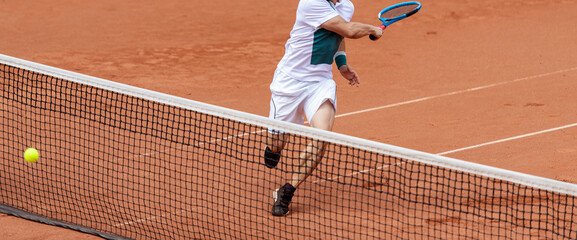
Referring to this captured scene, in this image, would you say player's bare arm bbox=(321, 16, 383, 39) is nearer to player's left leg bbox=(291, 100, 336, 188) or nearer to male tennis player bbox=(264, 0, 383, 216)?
male tennis player bbox=(264, 0, 383, 216)

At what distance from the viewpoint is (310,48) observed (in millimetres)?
6914

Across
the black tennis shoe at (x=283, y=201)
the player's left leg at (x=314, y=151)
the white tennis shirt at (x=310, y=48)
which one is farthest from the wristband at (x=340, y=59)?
the black tennis shoe at (x=283, y=201)

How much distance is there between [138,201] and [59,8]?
9.72 meters

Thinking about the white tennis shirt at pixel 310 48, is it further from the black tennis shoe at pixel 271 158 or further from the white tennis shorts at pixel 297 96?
the black tennis shoe at pixel 271 158

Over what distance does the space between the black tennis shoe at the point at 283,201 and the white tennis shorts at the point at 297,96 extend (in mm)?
605

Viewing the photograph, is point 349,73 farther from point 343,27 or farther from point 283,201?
point 283,201

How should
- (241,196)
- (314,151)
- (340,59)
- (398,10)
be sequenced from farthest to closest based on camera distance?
1. (398,10)
2. (340,59)
3. (241,196)
4. (314,151)

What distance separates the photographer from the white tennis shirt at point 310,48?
688cm

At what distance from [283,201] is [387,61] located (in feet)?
20.7

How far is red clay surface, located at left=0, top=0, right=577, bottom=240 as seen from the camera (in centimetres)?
889

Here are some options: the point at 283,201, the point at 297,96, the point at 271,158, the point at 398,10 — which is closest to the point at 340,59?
the point at 297,96

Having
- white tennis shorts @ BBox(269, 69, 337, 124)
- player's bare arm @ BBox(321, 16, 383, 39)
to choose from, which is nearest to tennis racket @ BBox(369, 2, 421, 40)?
player's bare arm @ BBox(321, 16, 383, 39)

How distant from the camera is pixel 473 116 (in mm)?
9633

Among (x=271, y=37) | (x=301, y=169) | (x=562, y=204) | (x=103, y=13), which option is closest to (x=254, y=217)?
(x=301, y=169)
